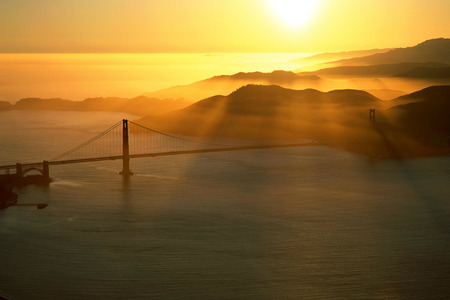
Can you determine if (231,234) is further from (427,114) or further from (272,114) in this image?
(272,114)

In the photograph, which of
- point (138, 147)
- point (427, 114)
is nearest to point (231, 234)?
point (138, 147)

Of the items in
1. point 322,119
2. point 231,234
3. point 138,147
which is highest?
point 322,119

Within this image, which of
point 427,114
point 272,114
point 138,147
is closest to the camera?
point 138,147

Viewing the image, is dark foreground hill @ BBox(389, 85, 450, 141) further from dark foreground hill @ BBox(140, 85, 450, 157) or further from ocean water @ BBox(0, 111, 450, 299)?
ocean water @ BBox(0, 111, 450, 299)

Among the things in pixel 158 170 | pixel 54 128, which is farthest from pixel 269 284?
pixel 54 128

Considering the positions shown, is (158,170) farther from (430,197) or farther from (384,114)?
(384,114)

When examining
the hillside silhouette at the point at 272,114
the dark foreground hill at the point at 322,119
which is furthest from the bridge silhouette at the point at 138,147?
the hillside silhouette at the point at 272,114
